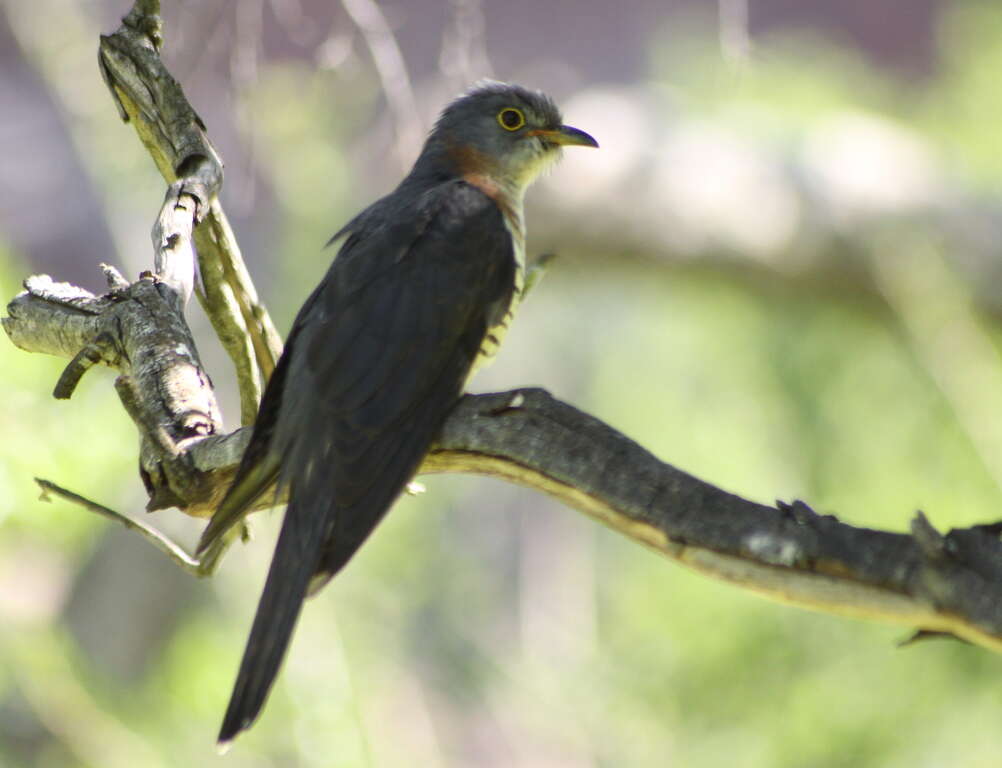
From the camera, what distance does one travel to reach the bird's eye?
3631 mm

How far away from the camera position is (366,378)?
2609mm

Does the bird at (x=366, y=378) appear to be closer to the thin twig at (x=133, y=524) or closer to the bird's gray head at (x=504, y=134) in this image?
the thin twig at (x=133, y=524)

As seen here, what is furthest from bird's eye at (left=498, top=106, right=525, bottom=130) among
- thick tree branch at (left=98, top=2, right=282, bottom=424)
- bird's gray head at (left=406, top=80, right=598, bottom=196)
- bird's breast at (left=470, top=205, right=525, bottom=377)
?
thick tree branch at (left=98, top=2, right=282, bottom=424)

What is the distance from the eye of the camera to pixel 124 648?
7.21 metres

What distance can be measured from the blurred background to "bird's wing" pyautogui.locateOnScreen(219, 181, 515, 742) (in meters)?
0.62

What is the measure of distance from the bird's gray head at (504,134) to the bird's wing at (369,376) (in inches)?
18.9

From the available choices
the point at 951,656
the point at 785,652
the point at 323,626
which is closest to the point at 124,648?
the point at 323,626

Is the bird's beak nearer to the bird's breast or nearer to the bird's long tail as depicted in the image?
the bird's breast

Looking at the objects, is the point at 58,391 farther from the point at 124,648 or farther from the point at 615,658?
the point at 124,648

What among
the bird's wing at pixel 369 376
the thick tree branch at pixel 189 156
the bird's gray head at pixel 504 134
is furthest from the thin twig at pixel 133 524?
the bird's gray head at pixel 504 134

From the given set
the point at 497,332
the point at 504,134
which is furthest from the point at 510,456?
the point at 504,134

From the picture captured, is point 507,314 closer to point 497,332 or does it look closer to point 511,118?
point 497,332

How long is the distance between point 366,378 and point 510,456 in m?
0.57

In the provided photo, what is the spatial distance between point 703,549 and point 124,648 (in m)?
6.09
